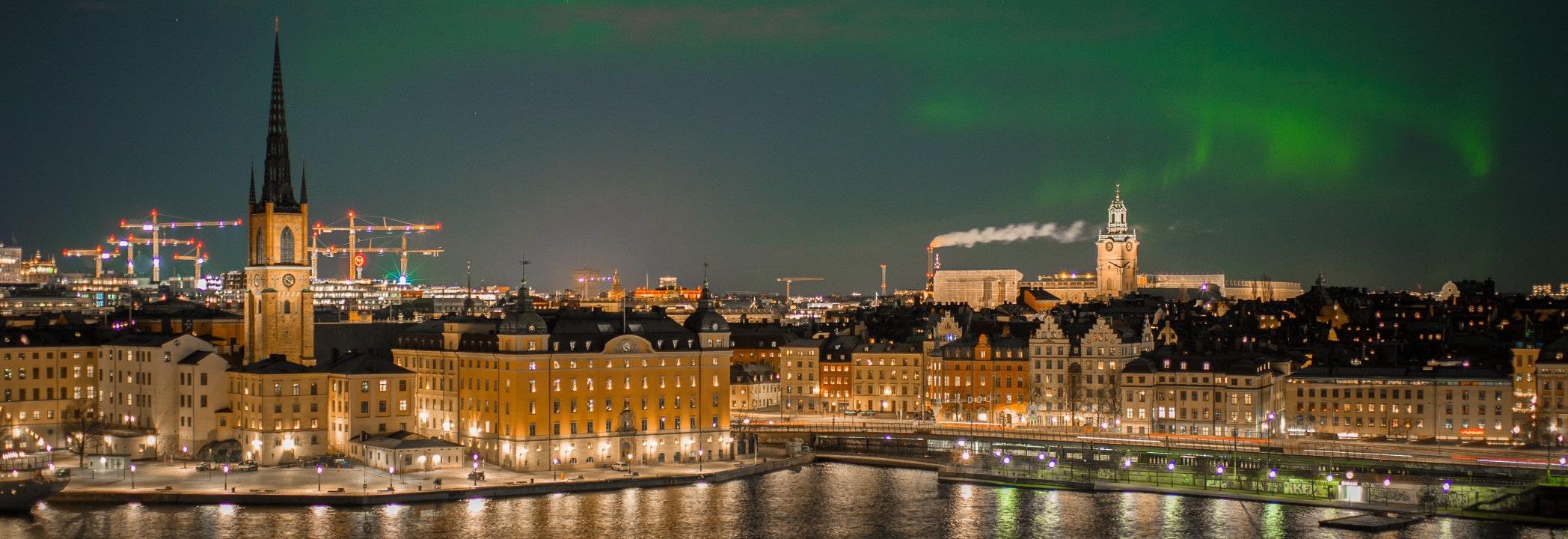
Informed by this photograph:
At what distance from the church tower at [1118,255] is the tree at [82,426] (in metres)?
125

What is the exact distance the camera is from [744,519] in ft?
180

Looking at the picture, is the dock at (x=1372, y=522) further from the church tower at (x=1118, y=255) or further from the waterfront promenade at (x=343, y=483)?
the church tower at (x=1118, y=255)

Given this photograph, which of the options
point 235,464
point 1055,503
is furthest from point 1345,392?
point 235,464

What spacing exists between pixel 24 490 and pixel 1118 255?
138 m

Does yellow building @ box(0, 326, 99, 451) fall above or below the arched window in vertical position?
below

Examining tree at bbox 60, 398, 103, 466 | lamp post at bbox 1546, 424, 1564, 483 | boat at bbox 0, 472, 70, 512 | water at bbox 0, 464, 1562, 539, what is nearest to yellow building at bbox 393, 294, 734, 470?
water at bbox 0, 464, 1562, 539

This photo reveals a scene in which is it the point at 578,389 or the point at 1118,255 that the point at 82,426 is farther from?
the point at 1118,255

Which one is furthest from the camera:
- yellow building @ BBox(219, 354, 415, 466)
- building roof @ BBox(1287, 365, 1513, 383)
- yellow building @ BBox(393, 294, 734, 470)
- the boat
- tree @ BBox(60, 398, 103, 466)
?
building roof @ BBox(1287, 365, 1513, 383)

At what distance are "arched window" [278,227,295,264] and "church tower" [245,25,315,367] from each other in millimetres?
33

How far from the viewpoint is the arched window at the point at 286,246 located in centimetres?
7556

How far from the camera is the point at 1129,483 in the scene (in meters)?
62.4

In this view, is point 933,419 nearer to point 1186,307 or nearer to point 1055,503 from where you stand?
point 1055,503

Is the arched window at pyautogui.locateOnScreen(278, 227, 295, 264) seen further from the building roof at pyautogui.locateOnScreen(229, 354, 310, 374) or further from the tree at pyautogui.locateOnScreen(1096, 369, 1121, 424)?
the tree at pyautogui.locateOnScreen(1096, 369, 1121, 424)

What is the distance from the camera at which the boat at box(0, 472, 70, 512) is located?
55.7 m
